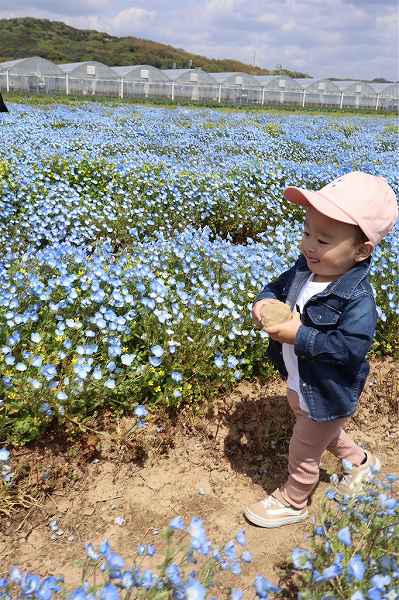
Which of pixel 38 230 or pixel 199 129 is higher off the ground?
pixel 199 129

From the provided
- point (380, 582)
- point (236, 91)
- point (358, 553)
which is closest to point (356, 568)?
point (380, 582)

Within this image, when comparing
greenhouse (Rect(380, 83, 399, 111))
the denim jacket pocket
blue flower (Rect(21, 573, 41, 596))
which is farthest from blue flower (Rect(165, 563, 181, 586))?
greenhouse (Rect(380, 83, 399, 111))

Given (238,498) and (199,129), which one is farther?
(199,129)

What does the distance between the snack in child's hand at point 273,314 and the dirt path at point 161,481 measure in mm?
1112

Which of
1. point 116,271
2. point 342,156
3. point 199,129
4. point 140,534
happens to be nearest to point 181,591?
point 140,534

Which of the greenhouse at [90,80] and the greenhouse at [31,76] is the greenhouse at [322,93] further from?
the greenhouse at [31,76]

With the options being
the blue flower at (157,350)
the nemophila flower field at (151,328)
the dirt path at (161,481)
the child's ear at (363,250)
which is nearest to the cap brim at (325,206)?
the child's ear at (363,250)

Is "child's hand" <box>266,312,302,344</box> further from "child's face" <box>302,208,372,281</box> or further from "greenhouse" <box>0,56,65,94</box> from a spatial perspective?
"greenhouse" <box>0,56,65,94</box>

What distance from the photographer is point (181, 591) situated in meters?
1.42

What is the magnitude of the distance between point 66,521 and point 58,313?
134cm

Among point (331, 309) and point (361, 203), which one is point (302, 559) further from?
point (361, 203)

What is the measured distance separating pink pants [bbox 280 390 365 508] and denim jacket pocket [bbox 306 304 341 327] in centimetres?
45

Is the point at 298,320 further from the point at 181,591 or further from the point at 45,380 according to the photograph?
the point at 45,380

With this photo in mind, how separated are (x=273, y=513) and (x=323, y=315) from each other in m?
1.07
